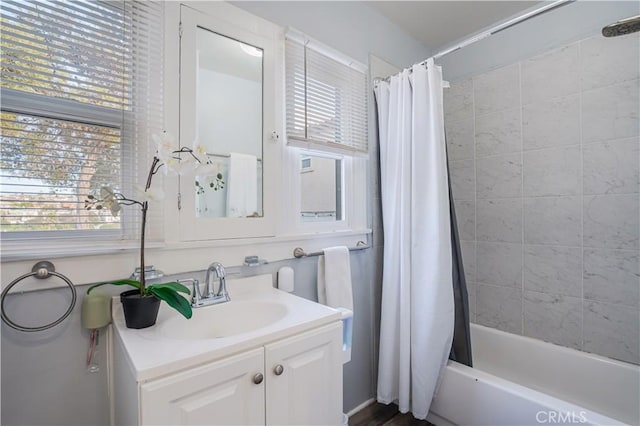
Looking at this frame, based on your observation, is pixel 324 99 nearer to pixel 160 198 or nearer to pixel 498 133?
pixel 160 198

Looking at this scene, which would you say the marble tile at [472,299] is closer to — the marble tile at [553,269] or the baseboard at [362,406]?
the marble tile at [553,269]

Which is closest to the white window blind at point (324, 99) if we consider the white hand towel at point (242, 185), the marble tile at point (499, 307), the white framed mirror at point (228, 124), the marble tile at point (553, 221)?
the white framed mirror at point (228, 124)

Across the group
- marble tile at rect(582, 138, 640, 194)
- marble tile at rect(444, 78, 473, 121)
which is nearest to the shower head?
marble tile at rect(582, 138, 640, 194)

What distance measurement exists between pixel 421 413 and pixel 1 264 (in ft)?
6.10

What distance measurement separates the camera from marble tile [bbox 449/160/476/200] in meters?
2.25

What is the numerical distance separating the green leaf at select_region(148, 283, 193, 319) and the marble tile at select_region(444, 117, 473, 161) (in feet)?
7.13

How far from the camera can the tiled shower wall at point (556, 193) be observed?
5.41 ft

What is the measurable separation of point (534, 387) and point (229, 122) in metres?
2.32

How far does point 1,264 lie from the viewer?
2.77 ft

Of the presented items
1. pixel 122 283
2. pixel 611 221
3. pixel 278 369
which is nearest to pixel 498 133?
pixel 611 221

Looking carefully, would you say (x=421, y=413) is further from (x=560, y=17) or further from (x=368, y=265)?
(x=560, y=17)

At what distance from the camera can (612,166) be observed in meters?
1.68

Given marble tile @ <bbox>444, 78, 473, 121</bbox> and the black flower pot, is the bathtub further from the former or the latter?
marble tile @ <bbox>444, 78, 473, 121</bbox>

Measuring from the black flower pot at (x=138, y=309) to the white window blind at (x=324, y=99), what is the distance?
3.05ft
